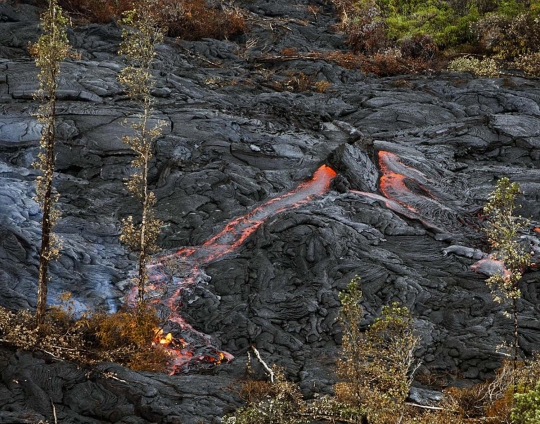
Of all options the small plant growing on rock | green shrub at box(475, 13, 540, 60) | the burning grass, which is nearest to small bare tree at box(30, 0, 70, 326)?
the burning grass

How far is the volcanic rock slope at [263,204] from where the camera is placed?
18281 mm

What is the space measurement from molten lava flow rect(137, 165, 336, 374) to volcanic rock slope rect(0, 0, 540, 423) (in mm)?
184

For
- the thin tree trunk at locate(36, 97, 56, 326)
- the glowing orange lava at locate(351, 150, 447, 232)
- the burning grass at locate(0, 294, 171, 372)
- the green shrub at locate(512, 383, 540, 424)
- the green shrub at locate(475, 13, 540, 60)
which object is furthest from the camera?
the green shrub at locate(475, 13, 540, 60)

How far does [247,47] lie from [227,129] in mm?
15066

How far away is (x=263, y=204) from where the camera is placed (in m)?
26.8

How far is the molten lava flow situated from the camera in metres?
19.4

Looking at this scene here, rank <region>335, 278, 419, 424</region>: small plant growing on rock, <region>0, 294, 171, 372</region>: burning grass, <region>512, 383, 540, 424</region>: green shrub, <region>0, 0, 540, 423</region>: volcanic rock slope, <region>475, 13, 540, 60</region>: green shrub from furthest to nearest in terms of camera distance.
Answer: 1. <region>475, 13, 540, 60</region>: green shrub
2. <region>0, 0, 540, 423</region>: volcanic rock slope
3. <region>0, 294, 171, 372</region>: burning grass
4. <region>335, 278, 419, 424</region>: small plant growing on rock
5. <region>512, 383, 540, 424</region>: green shrub

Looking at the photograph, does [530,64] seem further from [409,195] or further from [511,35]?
[409,195]

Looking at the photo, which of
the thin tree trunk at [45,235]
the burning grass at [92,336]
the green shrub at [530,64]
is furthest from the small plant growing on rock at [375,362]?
the green shrub at [530,64]

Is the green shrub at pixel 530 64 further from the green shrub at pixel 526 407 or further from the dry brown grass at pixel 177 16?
the green shrub at pixel 526 407

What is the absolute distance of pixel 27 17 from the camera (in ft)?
131

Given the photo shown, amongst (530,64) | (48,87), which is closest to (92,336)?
(48,87)

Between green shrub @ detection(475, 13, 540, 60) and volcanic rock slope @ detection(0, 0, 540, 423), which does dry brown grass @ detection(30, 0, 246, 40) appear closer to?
volcanic rock slope @ detection(0, 0, 540, 423)

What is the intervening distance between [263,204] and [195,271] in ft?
16.4
